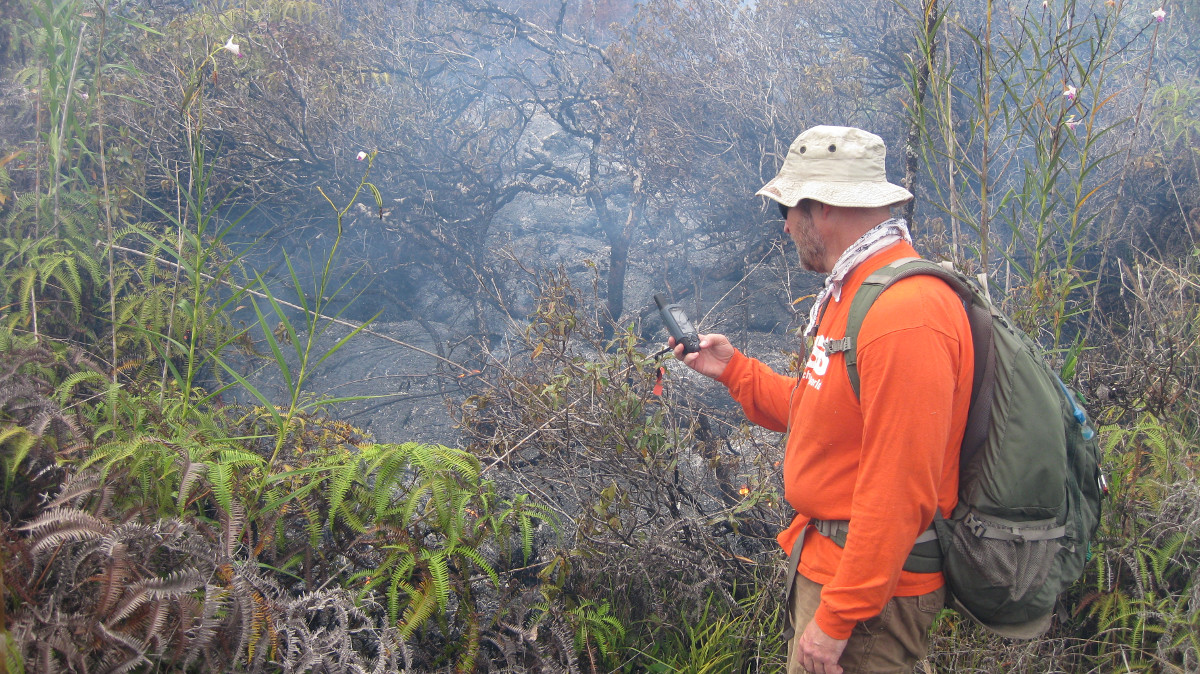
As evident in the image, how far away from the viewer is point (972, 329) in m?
1.38

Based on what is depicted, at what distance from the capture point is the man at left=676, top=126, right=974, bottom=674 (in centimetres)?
125

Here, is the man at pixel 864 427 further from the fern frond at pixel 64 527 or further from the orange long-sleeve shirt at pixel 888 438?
the fern frond at pixel 64 527

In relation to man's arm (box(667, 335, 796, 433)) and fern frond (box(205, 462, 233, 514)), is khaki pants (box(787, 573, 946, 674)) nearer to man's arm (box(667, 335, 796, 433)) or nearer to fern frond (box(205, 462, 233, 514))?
man's arm (box(667, 335, 796, 433))

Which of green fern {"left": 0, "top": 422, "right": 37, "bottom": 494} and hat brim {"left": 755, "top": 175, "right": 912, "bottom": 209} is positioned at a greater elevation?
hat brim {"left": 755, "top": 175, "right": 912, "bottom": 209}

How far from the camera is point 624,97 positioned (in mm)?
6090

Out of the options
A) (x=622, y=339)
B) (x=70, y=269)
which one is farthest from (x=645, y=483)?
(x=70, y=269)

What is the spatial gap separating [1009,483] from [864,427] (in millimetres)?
333

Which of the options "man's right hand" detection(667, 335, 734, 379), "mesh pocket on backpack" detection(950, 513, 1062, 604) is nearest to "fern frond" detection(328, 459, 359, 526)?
"man's right hand" detection(667, 335, 734, 379)

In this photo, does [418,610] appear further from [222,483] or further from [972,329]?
[972,329]

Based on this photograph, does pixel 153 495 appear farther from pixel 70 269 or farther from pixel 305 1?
pixel 305 1

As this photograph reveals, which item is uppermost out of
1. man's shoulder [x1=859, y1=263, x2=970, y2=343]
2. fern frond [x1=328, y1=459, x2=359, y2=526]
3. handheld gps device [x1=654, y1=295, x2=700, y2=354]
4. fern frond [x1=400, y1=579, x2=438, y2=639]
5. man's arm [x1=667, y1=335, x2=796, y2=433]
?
man's shoulder [x1=859, y1=263, x2=970, y2=343]

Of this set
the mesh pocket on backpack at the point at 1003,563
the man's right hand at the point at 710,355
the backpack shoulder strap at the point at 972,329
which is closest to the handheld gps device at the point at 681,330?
the man's right hand at the point at 710,355

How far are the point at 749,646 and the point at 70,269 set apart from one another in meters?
3.07

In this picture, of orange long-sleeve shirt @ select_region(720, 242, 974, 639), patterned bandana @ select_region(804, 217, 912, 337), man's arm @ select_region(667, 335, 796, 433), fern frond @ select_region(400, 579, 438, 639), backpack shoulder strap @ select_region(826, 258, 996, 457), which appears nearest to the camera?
orange long-sleeve shirt @ select_region(720, 242, 974, 639)
